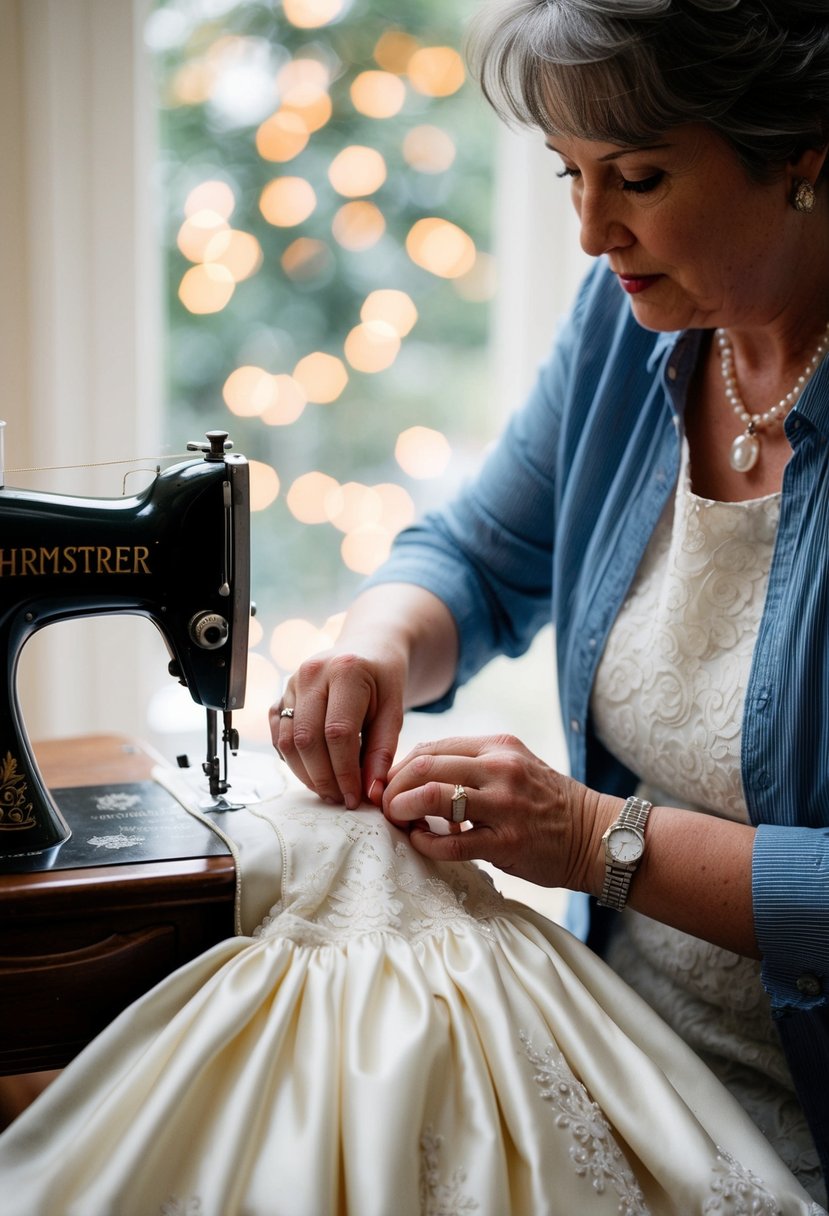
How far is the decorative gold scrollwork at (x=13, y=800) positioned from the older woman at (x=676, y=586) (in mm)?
266

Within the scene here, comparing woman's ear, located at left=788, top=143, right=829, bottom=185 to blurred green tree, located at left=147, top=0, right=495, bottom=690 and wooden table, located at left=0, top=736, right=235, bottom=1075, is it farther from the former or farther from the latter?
blurred green tree, located at left=147, top=0, right=495, bottom=690

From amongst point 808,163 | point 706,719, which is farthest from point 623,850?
point 808,163

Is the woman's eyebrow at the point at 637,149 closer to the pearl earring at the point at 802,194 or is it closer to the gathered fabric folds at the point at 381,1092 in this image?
the pearl earring at the point at 802,194

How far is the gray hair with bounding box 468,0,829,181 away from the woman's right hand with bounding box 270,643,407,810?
591mm

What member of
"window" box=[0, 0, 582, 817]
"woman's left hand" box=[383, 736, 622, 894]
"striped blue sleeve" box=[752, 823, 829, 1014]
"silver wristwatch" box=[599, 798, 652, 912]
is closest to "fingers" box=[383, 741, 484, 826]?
"woman's left hand" box=[383, 736, 622, 894]

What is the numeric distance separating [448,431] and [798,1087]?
1.65 metres

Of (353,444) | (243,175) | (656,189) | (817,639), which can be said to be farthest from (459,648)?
(243,175)

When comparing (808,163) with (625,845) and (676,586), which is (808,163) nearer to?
(676,586)

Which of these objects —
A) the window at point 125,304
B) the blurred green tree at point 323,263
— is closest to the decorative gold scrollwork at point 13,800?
the window at point 125,304

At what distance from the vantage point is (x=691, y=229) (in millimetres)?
1152

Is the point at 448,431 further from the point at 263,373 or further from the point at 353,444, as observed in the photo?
the point at 263,373

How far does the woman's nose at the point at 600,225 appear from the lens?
118cm

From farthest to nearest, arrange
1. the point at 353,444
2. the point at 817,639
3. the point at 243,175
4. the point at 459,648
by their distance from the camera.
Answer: the point at 353,444 → the point at 243,175 → the point at 459,648 → the point at 817,639

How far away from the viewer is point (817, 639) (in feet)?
3.83
